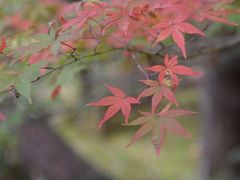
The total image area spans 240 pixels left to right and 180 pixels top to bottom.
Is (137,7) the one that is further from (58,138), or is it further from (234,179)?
(234,179)

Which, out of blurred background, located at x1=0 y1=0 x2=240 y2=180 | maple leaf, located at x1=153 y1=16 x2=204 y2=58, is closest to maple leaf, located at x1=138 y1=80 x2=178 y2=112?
maple leaf, located at x1=153 y1=16 x2=204 y2=58

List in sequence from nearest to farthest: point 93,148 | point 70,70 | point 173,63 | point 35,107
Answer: point 173,63 < point 70,70 < point 35,107 < point 93,148

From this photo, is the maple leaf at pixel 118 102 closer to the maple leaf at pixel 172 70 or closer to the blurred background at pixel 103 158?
the maple leaf at pixel 172 70

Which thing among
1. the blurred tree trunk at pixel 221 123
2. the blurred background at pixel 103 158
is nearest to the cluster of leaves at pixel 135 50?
the blurred background at pixel 103 158

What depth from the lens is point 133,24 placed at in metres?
1.35

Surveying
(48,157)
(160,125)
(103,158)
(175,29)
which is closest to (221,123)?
(48,157)

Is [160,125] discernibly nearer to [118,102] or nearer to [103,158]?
[118,102]

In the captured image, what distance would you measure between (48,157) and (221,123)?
1314mm

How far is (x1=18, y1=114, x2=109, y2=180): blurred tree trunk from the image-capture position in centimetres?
359

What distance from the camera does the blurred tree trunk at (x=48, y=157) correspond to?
3590mm

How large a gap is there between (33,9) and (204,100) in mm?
2241

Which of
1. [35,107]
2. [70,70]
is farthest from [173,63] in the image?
[35,107]

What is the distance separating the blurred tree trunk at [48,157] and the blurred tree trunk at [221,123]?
897 millimetres

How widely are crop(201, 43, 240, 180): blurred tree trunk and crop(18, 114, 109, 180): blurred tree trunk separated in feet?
2.94
